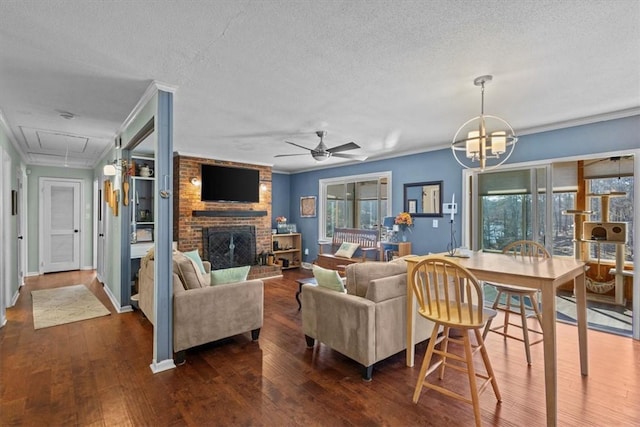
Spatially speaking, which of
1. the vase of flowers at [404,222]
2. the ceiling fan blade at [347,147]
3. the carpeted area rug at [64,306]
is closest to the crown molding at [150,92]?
the ceiling fan blade at [347,147]

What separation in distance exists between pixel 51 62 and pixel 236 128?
2030 mm

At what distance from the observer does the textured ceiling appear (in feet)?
5.82

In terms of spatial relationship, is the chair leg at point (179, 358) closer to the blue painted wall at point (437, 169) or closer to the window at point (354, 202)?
the blue painted wall at point (437, 169)

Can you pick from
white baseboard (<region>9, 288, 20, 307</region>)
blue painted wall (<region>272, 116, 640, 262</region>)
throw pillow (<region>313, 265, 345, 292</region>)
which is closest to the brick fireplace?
blue painted wall (<region>272, 116, 640, 262</region>)

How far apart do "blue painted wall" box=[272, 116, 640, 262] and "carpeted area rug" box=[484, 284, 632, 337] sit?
127cm

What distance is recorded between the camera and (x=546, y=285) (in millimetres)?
1933

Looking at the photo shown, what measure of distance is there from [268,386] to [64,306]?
12.1 feet

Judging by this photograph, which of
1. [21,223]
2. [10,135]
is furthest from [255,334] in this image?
[21,223]

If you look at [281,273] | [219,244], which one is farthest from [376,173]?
[219,244]

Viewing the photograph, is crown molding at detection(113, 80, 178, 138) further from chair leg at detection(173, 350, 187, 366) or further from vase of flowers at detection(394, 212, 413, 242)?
vase of flowers at detection(394, 212, 413, 242)

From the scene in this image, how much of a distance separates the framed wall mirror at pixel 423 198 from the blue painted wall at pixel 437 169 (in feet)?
0.32

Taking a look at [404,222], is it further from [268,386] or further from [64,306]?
[64,306]

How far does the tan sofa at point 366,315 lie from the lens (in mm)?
2523

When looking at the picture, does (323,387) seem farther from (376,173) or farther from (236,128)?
(376,173)
